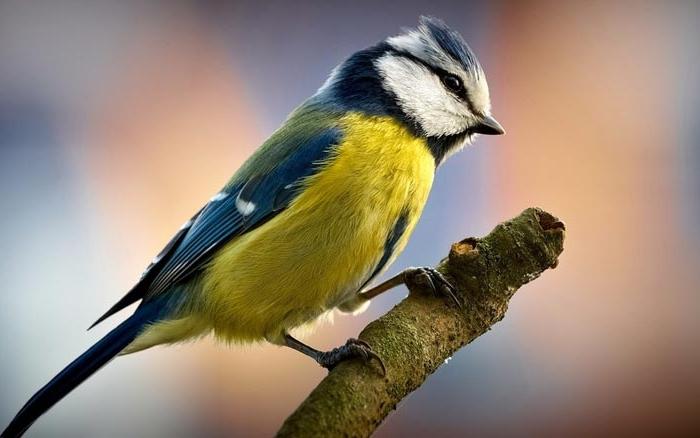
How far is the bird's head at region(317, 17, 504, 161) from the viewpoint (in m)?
0.94

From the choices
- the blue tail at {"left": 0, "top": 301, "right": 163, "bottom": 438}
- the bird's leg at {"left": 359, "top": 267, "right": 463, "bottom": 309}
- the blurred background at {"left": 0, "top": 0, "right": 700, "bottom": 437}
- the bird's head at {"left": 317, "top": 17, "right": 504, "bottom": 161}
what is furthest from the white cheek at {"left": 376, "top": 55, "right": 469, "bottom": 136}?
the blurred background at {"left": 0, "top": 0, "right": 700, "bottom": 437}

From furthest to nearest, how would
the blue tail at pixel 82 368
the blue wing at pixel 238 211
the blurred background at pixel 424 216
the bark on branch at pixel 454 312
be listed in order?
the blurred background at pixel 424 216
the blue wing at pixel 238 211
the blue tail at pixel 82 368
the bark on branch at pixel 454 312

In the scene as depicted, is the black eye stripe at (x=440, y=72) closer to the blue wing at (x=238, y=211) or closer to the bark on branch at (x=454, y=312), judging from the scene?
the blue wing at (x=238, y=211)

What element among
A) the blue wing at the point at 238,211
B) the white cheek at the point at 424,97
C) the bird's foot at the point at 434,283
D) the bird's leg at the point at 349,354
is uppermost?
the white cheek at the point at 424,97

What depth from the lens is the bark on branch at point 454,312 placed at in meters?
0.61

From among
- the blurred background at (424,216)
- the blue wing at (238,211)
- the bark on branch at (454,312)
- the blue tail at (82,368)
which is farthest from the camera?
the blurred background at (424,216)

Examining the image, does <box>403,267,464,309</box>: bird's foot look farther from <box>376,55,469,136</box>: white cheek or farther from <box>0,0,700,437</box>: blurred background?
<box>0,0,700,437</box>: blurred background

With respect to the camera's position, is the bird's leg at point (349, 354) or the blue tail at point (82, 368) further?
the blue tail at point (82, 368)

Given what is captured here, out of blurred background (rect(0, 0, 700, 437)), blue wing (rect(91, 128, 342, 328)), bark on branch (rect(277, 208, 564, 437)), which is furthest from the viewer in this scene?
blurred background (rect(0, 0, 700, 437))

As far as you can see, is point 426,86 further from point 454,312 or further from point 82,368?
point 82,368

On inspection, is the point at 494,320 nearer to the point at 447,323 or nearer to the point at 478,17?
the point at 447,323

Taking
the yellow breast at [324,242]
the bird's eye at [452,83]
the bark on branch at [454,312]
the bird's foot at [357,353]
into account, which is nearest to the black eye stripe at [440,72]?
the bird's eye at [452,83]

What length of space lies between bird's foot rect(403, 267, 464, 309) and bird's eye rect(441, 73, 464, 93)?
34 centimetres

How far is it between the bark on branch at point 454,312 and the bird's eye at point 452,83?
1.07ft
